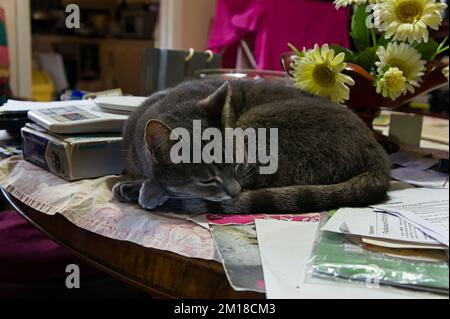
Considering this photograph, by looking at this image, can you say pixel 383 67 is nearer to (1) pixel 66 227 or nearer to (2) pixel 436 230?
(2) pixel 436 230

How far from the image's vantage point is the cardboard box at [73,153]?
2.91ft

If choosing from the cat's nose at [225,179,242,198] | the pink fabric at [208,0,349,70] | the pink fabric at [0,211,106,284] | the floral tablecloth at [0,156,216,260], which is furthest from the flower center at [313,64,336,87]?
the pink fabric at [208,0,349,70]

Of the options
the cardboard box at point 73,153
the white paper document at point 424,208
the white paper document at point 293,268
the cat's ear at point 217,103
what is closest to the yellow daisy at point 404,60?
the white paper document at point 424,208

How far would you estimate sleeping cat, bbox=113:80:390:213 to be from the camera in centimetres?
77

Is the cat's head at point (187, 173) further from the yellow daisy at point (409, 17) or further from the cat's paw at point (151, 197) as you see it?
the yellow daisy at point (409, 17)

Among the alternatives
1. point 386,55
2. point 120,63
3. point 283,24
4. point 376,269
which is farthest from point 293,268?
point 120,63

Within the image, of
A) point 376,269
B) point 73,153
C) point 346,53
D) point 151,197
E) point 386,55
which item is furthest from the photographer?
point 346,53

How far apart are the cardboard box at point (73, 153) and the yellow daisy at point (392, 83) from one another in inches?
22.1

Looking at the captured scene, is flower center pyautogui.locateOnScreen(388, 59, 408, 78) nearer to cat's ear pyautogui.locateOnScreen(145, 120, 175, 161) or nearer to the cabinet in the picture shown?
cat's ear pyautogui.locateOnScreen(145, 120, 175, 161)

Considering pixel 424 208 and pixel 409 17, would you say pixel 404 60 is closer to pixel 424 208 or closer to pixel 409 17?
pixel 409 17

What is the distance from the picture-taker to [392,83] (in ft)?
3.20

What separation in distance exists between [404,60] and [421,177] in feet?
0.83
